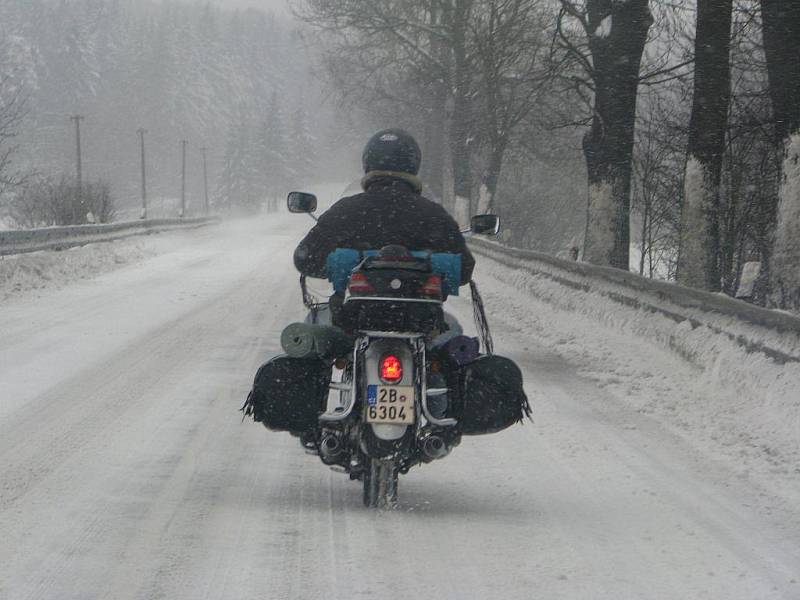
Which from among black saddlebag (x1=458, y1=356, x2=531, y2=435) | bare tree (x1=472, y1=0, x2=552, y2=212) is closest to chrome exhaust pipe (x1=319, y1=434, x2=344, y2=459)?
black saddlebag (x1=458, y1=356, x2=531, y2=435)

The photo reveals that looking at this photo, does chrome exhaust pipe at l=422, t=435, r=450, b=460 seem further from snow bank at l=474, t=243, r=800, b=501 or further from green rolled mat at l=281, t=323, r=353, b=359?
snow bank at l=474, t=243, r=800, b=501

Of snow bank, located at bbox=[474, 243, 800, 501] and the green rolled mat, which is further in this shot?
snow bank, located at bbox=[474, 243, 800, 501]

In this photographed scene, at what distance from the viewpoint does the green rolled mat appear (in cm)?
523

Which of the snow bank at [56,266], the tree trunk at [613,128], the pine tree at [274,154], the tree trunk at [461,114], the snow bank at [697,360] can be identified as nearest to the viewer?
the snow bank at [697,360]

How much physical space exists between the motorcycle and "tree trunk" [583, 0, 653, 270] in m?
14.2

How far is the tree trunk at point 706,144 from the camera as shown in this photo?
1430cm

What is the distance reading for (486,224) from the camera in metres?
5.86

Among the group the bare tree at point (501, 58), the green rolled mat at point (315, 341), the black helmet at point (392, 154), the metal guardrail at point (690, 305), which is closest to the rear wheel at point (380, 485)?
the green rolled mat at point (315, 341)

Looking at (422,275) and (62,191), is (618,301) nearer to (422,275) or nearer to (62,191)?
(422,275)

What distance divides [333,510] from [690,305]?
629cm

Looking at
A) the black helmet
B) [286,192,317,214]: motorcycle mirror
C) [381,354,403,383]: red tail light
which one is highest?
the black helmet

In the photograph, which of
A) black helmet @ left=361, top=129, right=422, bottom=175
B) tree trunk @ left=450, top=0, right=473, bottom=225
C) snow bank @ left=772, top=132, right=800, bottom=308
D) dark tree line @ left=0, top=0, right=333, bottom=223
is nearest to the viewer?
black helmet @ left=361, top=129, right=422, bottom=175

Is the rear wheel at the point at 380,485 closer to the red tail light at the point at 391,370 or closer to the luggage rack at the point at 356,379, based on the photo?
the luggage rack at the point at 356,379

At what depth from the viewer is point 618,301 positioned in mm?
13164
